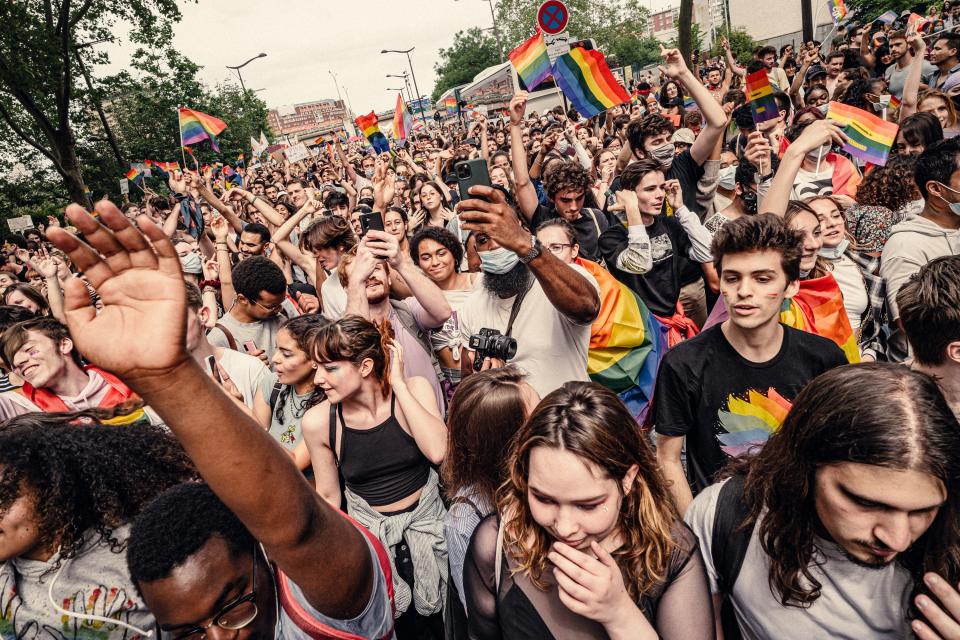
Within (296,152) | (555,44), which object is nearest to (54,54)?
(296,152)

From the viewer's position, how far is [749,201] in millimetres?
4117

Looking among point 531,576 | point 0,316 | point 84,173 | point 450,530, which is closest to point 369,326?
point 450,530

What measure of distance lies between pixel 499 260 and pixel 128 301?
175 centimetres

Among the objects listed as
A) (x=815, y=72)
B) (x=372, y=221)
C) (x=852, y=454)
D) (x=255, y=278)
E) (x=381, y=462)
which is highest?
(x=815, y=72)

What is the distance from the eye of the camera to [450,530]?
2061 mm

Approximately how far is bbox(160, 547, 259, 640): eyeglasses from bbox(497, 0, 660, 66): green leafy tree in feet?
223

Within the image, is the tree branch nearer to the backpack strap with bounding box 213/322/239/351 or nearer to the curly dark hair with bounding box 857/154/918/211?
the backpack strap with bounding box 213/322/239/351

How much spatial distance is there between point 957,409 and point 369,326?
2361 mm

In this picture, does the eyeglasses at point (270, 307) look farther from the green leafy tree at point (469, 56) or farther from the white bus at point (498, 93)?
the green leafy tree at point (469, 56)

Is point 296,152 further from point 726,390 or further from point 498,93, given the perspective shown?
point 498,93

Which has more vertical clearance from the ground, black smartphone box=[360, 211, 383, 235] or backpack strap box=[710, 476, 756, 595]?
black smartphone box=[360, 211, 383, 235]

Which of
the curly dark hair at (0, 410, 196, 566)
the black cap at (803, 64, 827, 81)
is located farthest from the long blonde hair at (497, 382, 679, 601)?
the black cap at (803, 64, 827, 81)

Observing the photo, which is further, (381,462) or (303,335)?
(303,335)

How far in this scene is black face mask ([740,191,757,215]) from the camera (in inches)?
160
